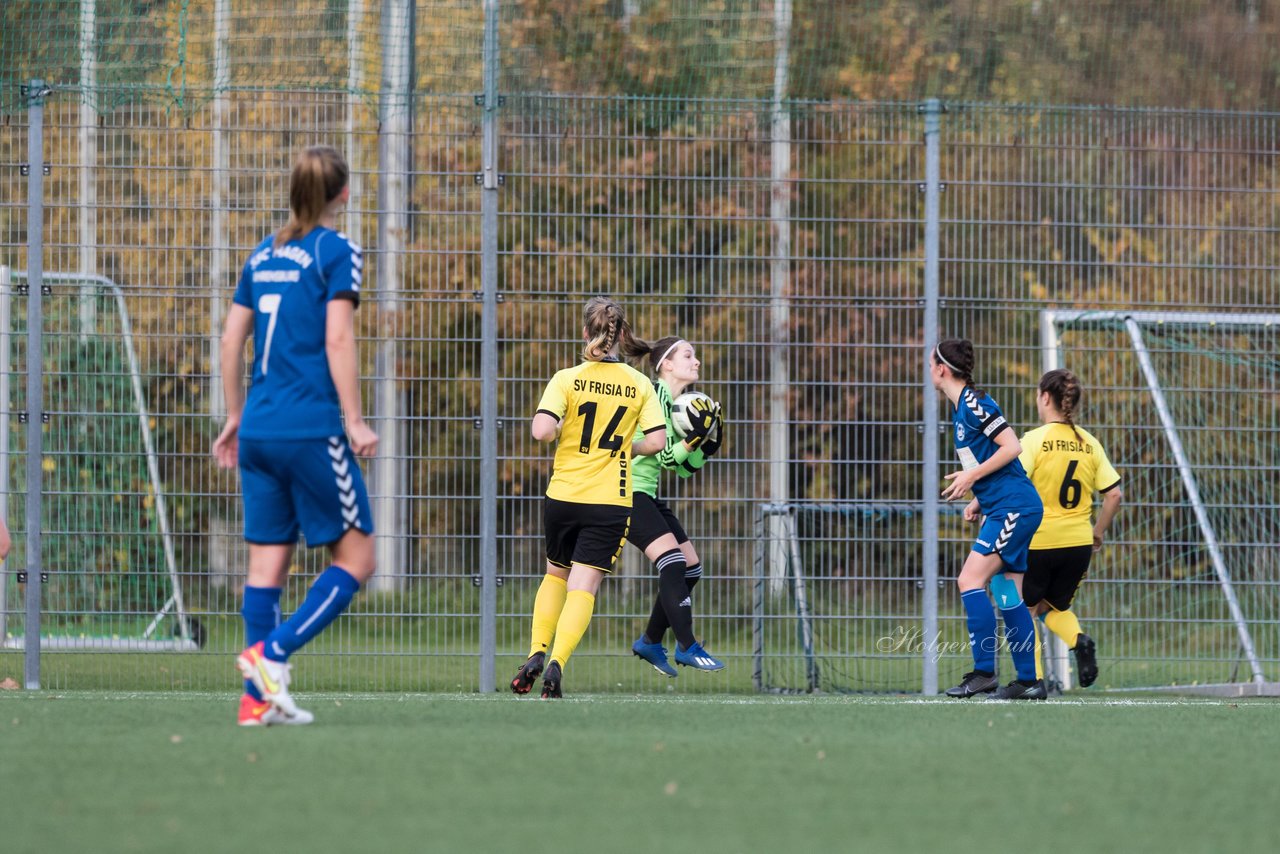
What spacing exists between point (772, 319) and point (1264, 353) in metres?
3.04

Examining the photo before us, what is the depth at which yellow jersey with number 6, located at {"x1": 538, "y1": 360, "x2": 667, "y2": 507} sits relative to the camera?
7312 millimetres

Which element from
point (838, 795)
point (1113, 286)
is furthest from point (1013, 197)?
point (838, 795)

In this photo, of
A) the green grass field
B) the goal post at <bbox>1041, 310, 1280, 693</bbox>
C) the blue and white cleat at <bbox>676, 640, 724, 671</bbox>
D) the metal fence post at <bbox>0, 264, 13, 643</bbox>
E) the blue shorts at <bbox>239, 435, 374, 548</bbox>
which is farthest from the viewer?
the goal post at <bbox>1041, 310, 1280, 693</bbox>

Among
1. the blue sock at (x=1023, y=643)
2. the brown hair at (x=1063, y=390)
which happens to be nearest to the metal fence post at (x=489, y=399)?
the blue sock at (x=1023, y=643)

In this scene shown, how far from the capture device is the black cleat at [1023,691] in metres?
7.59

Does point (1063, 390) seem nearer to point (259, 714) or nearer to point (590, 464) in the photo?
point (590, 464)

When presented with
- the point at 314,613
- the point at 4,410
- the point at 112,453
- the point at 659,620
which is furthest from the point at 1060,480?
the point at 4,410

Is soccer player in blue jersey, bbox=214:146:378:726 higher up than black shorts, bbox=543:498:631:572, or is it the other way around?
soccer player in blue jersey, bbox=214:146:378:726

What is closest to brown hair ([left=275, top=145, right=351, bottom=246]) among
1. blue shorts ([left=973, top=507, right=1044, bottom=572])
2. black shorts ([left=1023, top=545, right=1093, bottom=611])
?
blue shorts ([left=973, top=507, right=1044, bottom=572])

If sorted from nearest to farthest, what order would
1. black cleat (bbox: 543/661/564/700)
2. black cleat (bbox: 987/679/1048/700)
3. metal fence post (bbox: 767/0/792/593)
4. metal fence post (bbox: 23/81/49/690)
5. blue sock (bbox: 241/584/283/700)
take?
blue sock (bbox: 241/584/283/700)
black cleat (bbox: 543/661/564/700)
black cleat (bbox: 987/679/1048/700)
metal fence post (bbox: 23/81/49/690)
metal fence post (bbox: 767/0/792/593)

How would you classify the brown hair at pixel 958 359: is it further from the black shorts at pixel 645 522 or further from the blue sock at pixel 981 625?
the black shorts at pixel 645 522

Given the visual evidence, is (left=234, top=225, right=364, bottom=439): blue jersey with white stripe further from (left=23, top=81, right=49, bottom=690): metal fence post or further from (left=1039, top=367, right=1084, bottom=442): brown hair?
(left=1039, top=367, right=1084, bottom=442): brown hair

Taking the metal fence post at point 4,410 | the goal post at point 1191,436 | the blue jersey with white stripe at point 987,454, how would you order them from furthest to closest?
the goal post at point 1191,436 < the metal fence post at point 4,410 < the blue jersey with white stripe at point 987,454

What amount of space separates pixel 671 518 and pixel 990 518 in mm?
1739
